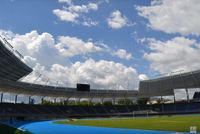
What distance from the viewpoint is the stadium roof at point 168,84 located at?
93750 mm

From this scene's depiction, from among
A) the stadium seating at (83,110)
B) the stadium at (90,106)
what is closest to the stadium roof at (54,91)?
the stadium at (90,106)

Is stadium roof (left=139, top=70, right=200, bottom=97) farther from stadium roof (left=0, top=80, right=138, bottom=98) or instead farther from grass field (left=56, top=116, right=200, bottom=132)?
grass field (left=56, top=116, right=200, bottom=132)

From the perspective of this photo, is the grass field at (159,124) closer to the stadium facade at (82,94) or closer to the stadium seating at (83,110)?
the stadium facade at (82,94)

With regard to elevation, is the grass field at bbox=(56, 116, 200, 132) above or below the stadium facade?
below

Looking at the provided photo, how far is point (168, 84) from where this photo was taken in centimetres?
10181

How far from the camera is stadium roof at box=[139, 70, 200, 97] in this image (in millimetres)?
93750

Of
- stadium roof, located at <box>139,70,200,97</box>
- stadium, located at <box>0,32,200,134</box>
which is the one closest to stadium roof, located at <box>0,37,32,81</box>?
stadium, located at <box>0,32,200,134</box>

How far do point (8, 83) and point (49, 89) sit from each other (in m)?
18.3

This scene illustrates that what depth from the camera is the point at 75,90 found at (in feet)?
350

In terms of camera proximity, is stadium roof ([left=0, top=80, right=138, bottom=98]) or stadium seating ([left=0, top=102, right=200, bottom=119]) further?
stadium seating ([left=0, top=102, right=200, bottom=119])

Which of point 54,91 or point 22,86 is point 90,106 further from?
point 22,86


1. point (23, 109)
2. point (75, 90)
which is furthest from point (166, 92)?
point (23, 109)

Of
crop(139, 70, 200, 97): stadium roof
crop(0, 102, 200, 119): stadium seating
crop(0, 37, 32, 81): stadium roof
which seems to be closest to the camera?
crop(0, 37, 32, 81): stadium roof

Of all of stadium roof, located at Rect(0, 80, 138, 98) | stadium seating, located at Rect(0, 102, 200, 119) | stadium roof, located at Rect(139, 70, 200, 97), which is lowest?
stadium seating, located at Rect(0, 102, 200, 119)
